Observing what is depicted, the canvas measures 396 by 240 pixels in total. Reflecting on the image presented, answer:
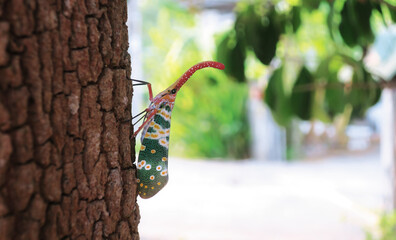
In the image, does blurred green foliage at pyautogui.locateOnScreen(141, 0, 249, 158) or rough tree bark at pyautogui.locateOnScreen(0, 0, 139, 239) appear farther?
blurred green foliage at pyautogui.locateOnScreen(141, 0, 249, 158)

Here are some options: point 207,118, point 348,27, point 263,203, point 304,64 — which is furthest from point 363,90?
point 207,118

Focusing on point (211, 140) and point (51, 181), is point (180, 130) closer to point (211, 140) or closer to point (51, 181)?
point (211, 140)

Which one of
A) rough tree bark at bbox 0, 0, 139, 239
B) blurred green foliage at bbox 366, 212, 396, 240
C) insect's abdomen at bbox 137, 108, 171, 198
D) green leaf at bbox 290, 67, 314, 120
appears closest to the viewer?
rough tree bark at bbox 0, 0, 139, 239

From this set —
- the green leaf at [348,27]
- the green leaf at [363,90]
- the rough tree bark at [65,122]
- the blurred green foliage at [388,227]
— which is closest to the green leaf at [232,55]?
the green leaf at [348,27]

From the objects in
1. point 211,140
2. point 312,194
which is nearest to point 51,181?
point 312,194

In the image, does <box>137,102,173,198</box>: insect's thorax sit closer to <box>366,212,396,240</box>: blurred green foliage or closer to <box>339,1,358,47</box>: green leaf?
<box>339,1,358,47</box>: green leaf

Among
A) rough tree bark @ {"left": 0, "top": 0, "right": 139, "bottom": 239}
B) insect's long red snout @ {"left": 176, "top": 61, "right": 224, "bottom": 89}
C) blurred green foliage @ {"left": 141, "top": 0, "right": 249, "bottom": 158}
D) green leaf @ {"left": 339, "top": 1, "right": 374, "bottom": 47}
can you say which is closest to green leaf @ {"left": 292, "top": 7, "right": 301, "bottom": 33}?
green leaf @ {"left": 339, "top": 1, "right": 374, "bottom": 47}

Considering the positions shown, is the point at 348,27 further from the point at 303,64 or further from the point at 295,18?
the point at 303,64

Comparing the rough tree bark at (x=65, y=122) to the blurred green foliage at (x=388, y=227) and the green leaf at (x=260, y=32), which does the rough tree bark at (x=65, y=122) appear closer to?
the green leaf at (x=260, y=32)
